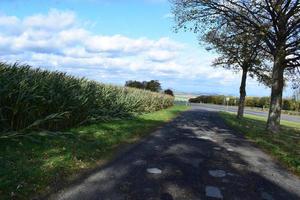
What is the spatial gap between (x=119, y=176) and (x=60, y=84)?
5.52 metres

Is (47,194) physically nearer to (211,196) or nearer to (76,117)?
(211,196)

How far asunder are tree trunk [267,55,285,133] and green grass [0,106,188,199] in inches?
361

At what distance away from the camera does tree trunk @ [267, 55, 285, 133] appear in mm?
18516

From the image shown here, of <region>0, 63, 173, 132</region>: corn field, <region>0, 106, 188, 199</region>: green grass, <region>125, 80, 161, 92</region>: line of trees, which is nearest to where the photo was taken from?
<region>0, 106, 188, 199</region>: green grass

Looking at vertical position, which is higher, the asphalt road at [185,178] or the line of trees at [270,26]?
the line of trees at [270,26]

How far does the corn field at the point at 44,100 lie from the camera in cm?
927

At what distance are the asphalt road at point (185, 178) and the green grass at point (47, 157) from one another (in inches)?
16.4

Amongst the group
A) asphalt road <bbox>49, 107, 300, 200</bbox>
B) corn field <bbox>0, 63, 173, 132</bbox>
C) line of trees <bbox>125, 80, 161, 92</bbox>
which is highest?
line of trees <bbox>125, 80, 161, 92</bbox>

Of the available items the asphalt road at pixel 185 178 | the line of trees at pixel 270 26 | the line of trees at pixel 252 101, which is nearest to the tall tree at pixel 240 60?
the line of trees at pixel 270 26

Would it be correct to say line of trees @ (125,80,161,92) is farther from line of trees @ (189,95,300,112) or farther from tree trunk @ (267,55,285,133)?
tree trunk @ (267,55,285,133)

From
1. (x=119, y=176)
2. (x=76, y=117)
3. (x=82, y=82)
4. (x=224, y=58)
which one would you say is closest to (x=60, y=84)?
(x=76, y=117)

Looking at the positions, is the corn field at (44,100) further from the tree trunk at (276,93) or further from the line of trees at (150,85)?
the line of trees at (150,85)

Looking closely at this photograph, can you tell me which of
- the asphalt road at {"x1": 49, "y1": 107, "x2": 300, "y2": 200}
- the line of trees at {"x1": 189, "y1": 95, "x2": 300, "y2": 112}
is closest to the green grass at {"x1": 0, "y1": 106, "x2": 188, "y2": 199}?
the asphalt road at {"x1": 49, "y1": 107, "x2": 300, "y2": 200}

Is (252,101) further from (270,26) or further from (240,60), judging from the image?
(270,26)
